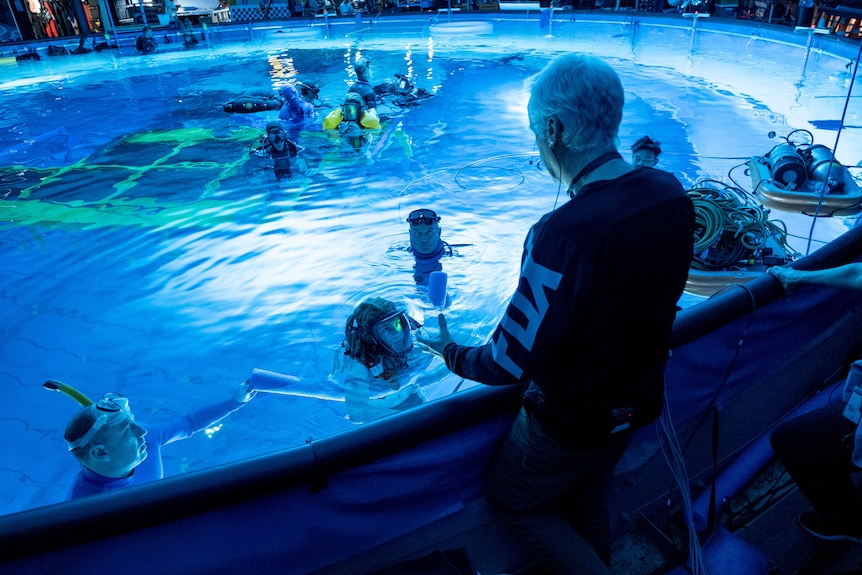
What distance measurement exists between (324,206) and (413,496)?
701cm

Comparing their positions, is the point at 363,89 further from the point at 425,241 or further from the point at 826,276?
the point at 826,276

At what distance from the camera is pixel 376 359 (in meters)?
3.63

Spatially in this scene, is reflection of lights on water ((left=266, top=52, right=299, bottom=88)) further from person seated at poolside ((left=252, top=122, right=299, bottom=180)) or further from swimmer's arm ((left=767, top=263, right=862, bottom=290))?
swimmer's arm ((left=767, top=263, right=862, bottom=290))

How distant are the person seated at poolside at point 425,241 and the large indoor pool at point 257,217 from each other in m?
0.31

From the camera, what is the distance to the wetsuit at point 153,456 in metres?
2.69

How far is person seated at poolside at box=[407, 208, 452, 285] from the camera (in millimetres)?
5367

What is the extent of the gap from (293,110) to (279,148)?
2870 millimetres

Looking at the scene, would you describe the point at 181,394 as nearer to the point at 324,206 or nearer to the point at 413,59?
the point at 324,206

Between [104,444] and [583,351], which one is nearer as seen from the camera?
[583,351]

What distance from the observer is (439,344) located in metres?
2.20

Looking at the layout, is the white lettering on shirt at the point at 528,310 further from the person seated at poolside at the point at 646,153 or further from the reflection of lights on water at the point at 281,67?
the reflection of lights on water at the point at 281,67

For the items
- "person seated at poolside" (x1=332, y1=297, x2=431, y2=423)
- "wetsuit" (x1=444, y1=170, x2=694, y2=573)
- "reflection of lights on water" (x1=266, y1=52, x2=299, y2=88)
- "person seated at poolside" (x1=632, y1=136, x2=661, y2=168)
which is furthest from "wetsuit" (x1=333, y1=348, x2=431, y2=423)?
"reflection of lights on water" (x1=266, y1=52, x2=299, y2=88)

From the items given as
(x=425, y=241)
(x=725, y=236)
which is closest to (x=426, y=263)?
(x=425, y=241)

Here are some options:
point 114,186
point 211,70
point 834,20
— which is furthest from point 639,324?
point 211,70
